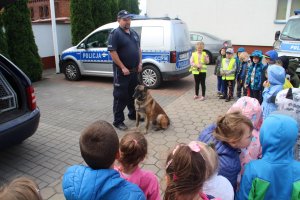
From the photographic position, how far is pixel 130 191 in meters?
1.65

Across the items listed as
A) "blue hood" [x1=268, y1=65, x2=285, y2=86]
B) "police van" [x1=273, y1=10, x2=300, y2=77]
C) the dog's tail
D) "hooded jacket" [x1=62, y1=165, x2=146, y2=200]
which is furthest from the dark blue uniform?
"police van" [x1=273, y1=10, x2=300, y2=77]

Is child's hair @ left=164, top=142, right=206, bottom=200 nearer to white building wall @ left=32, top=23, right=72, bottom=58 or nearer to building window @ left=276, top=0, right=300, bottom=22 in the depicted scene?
white building wall @ left=32, top=23, right=72, bottom=58

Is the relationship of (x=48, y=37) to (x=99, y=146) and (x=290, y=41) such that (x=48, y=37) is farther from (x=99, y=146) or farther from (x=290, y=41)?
(x=99, y=146)

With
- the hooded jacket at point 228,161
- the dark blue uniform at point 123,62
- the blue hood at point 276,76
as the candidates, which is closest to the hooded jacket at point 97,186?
the hooded jacket at point 228,161

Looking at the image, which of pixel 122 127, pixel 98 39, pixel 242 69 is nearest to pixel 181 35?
pixel 242 69

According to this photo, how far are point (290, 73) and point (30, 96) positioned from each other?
4.67 metres

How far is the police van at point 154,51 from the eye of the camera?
27.8 feet

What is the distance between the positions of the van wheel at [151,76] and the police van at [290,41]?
361cm

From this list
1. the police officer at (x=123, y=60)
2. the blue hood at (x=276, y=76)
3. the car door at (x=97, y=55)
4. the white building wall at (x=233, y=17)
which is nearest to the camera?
the blue hood at (x=276, y=76)

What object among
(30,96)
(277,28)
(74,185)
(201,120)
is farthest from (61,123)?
(277,28)

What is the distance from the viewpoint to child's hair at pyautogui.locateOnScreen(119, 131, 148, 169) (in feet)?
6.60

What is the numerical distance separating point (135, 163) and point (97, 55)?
779 cm

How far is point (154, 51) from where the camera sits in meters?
8.64

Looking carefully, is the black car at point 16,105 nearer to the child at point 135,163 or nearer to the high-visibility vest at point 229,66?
the child at point 135,163
